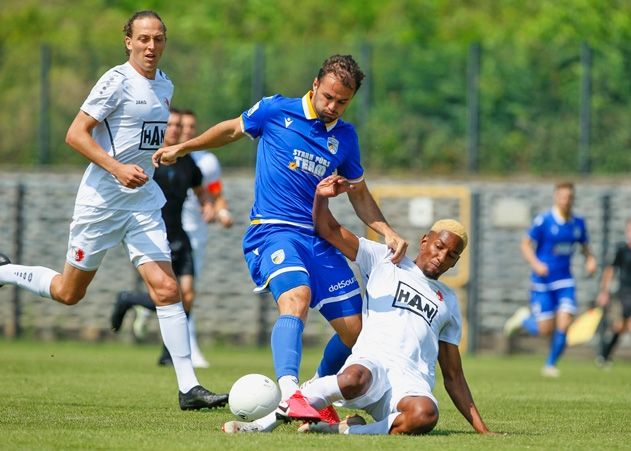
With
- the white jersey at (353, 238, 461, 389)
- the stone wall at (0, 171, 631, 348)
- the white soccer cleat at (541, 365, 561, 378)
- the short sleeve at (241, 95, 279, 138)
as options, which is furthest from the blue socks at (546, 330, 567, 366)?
the short sleeve at (241, 95, 279, 138)

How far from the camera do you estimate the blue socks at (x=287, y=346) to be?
7543 millimetres

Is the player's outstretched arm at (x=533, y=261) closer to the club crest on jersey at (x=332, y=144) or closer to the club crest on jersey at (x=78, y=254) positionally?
the club crest on jersey at (x=78, y=254)

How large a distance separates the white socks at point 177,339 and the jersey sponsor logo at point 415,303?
5.96 ft

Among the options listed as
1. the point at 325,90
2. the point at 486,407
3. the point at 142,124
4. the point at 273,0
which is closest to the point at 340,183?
the point at 325,90

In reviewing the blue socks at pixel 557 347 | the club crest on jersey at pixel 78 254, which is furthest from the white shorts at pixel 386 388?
the blue socks at pixel 557 347

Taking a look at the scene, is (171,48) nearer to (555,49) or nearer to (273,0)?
(555,49)

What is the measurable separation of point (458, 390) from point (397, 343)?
1.41 ft

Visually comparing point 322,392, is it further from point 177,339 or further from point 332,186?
point 177,339

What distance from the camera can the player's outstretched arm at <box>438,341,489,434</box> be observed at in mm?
7574

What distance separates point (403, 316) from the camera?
7.68 meters

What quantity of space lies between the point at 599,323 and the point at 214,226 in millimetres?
6094

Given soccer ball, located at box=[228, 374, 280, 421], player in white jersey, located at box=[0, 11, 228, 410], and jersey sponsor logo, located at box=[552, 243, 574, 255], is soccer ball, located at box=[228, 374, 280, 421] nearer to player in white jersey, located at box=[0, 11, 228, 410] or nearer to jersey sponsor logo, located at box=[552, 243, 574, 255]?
player in white jersey, located at box=[0, 11, 228, 410]

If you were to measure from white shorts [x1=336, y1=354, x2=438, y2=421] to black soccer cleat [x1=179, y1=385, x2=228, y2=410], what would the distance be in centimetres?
144

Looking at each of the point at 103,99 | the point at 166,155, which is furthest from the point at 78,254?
the point at 166,155
